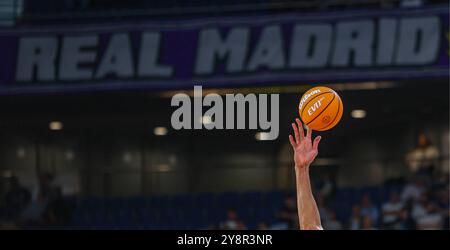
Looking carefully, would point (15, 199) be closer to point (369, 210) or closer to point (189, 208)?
point (189, 208)

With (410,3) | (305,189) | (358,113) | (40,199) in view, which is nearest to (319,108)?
(305,189)

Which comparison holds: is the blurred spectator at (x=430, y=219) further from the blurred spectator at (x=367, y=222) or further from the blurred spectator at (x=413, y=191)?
the blurred spectator at (x=367, y=222)

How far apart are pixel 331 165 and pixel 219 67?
17.9ft

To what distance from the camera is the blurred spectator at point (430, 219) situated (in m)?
22.3

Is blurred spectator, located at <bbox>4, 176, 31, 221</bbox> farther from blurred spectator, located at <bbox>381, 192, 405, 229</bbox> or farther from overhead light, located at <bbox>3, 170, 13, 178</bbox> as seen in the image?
blurred spectator, located at <bbox>381, 192, 405, 229</bbox>

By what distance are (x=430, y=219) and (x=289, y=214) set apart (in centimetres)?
353

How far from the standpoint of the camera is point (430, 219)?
22359 mm

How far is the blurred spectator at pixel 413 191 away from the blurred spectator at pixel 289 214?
9.09 feet

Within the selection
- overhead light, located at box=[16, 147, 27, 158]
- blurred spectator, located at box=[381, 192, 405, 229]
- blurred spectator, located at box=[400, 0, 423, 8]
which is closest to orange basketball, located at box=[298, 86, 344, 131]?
blurred spectator, located at box=[381, 192, 405, 229]

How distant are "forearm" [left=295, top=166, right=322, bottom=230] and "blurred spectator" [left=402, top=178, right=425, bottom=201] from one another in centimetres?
1797

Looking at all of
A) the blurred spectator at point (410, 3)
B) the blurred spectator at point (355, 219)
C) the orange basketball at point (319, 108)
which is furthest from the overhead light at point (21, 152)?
the orange basketball at point (319, 108)

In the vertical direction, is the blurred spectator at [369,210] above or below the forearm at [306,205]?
above
